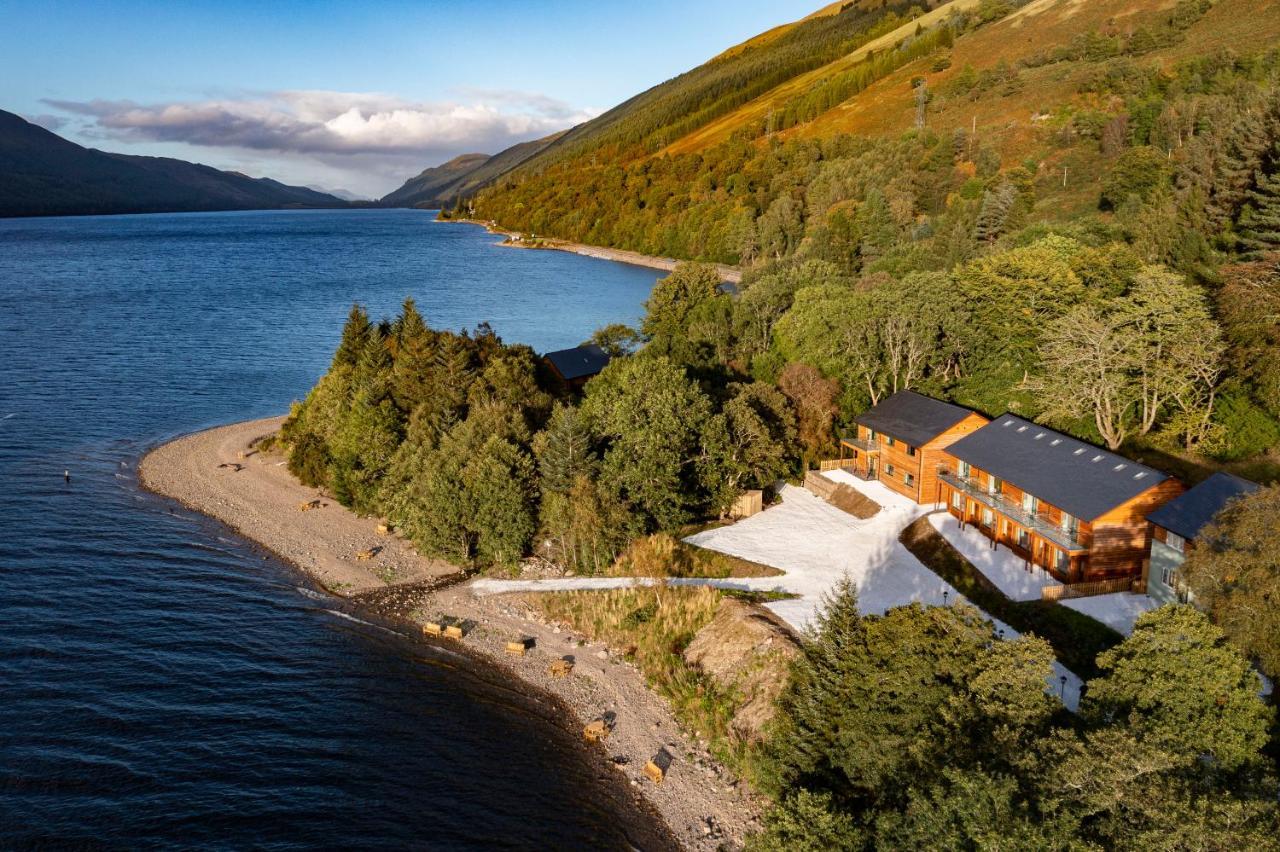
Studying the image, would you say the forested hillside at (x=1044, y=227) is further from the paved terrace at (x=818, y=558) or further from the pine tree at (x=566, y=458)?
the pine tree at (x=566, y=458)

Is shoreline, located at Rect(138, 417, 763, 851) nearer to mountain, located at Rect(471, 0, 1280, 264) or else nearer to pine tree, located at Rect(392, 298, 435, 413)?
pine tree, located at Rect(392, 298, 435, 413)

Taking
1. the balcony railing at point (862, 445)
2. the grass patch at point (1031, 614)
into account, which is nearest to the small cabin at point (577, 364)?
the balcony railing at point (862, 445)

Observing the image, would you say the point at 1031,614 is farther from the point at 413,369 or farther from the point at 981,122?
the point at 981,122

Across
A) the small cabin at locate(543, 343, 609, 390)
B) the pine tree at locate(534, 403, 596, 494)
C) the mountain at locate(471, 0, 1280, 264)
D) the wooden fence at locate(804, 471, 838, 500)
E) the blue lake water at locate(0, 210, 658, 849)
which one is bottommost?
the blue lake water at locate(0, 210, 658, 849)

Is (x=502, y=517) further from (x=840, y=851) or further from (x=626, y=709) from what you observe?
(x=840, y=851)

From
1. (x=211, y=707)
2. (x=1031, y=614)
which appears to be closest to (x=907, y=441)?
(x=1031, y=614)

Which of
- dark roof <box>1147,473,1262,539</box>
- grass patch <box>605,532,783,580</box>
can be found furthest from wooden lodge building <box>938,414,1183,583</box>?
grass patch <box>605,532,783,580</box>

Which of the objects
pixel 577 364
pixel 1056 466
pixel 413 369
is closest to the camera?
pixel 1056 466
